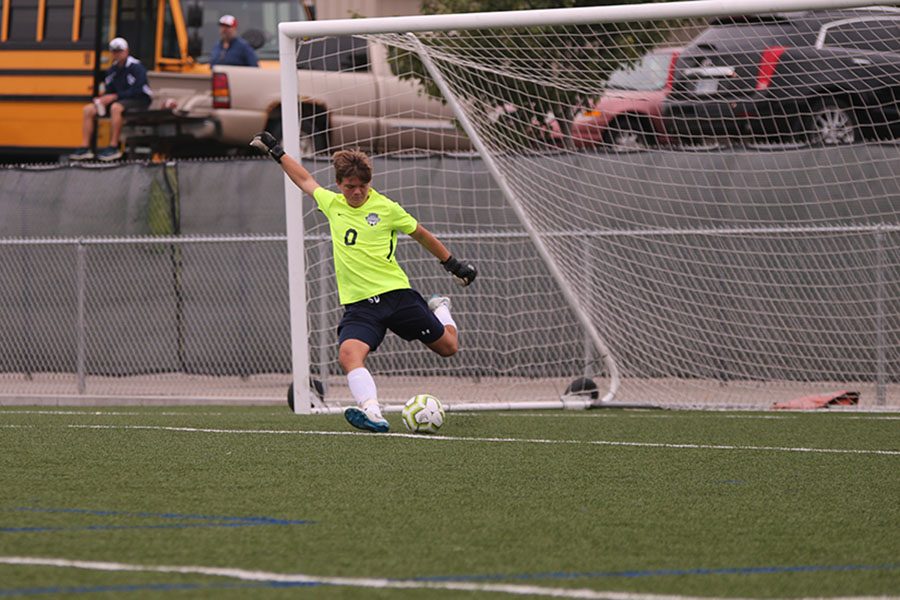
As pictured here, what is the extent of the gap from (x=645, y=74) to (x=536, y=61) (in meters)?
0.94

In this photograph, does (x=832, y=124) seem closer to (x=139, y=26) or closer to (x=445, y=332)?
(x=445, y=332)

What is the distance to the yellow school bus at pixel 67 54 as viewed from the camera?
19.0m

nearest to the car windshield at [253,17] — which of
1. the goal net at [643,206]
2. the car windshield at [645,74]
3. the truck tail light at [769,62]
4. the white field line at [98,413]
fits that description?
the goal net at [643,206]

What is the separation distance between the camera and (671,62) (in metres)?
11.8

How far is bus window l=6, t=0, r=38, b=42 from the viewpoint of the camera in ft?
63.6

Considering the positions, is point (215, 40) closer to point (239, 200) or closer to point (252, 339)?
point (239, 200)

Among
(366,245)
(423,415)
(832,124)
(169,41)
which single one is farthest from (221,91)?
(423,415)

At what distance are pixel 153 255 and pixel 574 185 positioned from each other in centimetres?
413

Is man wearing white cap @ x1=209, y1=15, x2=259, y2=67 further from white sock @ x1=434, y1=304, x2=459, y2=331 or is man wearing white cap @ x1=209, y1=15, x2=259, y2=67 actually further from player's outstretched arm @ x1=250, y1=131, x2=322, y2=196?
white sock @ x1=434, y1=304, x2=459, y2=331

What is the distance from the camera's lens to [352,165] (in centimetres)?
905

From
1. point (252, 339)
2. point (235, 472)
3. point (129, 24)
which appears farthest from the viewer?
point (129, 24)

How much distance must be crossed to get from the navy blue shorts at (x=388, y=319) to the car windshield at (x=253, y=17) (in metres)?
10.7

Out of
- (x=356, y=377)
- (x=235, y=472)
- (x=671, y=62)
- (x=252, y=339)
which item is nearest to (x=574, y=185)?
(x=671, y=62)

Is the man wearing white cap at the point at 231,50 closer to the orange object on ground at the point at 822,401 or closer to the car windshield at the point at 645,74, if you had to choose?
the car windshield at the point at 645,74
